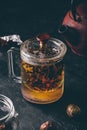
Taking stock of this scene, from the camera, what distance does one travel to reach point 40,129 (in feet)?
3.46

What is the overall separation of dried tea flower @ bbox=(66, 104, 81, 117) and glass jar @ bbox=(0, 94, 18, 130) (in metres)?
0.15

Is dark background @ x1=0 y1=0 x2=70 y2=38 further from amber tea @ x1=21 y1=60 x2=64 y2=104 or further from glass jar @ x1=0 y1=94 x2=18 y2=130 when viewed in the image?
glass jar @ x1=0 y1=94 x2=18 y2=130

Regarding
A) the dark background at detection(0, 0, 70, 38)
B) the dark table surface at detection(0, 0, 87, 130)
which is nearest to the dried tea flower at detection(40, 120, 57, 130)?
the dark table surface at detection(0, 0, 87, 130)

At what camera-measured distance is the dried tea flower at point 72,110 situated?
1.09 meters

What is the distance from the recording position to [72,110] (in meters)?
1.09

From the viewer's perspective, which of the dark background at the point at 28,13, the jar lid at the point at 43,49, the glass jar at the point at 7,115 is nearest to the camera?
the glass jar at the point at 7,115

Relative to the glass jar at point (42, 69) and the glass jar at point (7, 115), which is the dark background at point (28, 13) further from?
the glass jar at point (7, 115)

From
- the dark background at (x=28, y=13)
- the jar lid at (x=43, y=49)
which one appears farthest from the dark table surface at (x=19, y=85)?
the jar lid at (x=43, y=49)

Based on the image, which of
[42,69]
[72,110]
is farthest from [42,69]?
[72,110]

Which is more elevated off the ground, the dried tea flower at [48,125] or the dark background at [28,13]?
the dried tea flower at [48,125]

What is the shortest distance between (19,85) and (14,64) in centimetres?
8

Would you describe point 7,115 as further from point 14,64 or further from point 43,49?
point 14,64

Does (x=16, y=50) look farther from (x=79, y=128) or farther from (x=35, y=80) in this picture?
(x=79, y=128)

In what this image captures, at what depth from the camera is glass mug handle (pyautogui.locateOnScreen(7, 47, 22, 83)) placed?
3.70 feet
